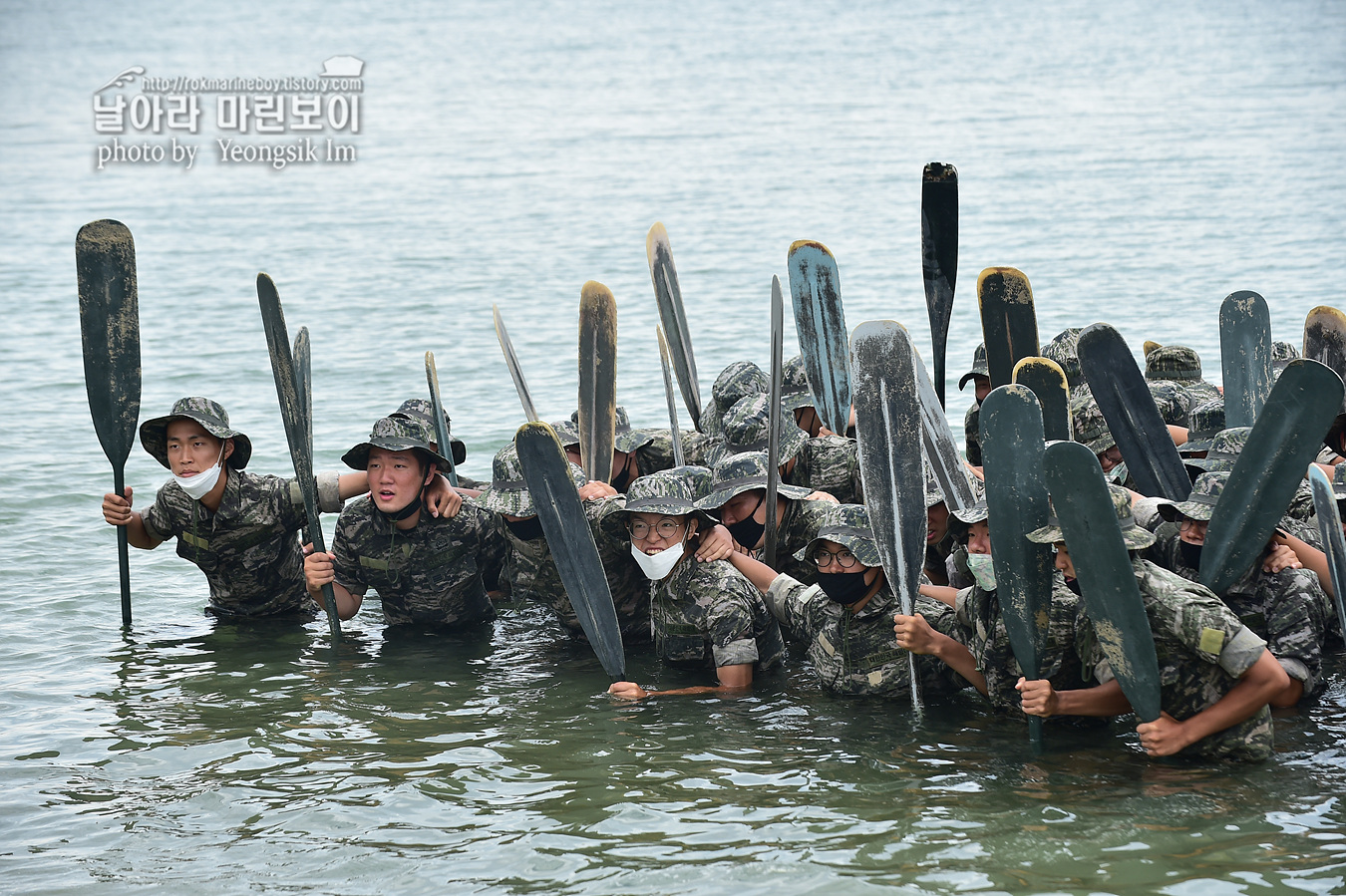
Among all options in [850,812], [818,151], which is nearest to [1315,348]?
[850,812]

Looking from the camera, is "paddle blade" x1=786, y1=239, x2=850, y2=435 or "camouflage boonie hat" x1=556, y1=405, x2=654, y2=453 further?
"paddle blade" x1=786, y1=239, x2=850, y2=435

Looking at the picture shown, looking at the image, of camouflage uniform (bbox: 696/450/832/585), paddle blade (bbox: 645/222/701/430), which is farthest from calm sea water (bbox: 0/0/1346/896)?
paddle blade (bbox: 645/222/701/430)

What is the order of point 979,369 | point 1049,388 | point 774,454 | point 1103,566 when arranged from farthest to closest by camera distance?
point 979,369
point 774,454
point 1049,388
point 1103,566

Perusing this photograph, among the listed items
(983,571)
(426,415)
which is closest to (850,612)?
(983,571)

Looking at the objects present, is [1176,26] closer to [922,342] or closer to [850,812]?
[922,342]

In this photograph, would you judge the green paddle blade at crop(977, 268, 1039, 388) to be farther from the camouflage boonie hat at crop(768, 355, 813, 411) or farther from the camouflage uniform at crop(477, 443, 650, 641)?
the camouflage uniform at crop(477, 443, 650, 641)

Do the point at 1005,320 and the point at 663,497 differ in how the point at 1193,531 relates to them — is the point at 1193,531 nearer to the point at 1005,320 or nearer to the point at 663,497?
the point at 1005,320

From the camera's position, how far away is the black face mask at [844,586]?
6.26 m

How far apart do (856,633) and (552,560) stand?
1762 millimetres

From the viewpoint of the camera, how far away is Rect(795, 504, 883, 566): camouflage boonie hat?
20.3 ft

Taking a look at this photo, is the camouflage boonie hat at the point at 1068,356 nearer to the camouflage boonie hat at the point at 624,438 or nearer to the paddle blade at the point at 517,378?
the camouflage boonie hat at the point at 624,438

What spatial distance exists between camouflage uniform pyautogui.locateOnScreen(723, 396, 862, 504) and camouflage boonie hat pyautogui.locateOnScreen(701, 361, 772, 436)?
91 cm

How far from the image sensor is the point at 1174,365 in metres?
9.46

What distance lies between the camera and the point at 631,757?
632 centimetres
